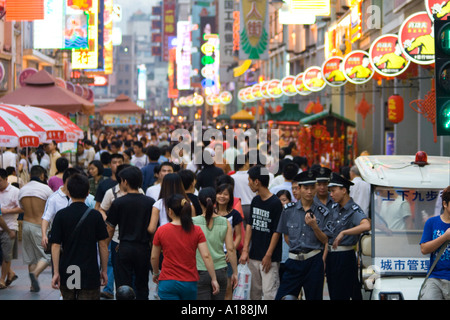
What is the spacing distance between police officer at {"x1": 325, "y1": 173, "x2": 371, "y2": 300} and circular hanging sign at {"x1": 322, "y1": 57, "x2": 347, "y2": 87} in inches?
525

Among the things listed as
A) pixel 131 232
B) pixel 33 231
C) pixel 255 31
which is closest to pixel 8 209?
pixel 33 231

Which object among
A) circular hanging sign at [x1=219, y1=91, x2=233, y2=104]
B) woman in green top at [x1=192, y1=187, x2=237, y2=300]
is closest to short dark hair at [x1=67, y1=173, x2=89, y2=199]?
woman in green top at [x1=192, y1=187, x2=237, y2=300]

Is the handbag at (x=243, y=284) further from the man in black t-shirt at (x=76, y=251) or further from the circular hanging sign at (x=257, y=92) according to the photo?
the circular hanging sign at (x=257, y=92)

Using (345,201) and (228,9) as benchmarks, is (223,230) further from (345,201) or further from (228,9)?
(228,9)

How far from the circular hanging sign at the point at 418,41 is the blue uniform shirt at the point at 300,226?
6635 millimetres

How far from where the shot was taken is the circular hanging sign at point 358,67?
18.6m

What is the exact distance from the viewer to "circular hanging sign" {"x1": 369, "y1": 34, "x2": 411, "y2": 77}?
1595cm

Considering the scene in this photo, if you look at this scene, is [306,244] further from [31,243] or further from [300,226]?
[31,243]

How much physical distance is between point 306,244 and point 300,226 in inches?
7.5

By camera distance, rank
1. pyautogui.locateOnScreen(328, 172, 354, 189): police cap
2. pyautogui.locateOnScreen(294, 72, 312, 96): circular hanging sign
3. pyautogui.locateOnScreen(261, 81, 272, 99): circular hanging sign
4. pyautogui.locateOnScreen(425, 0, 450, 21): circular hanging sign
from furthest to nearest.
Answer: pyautogui.locateOnScreen(261, 81, 272, 99): circular hanging sign
pyautogui.locateOnScreen(294, 72, 312, 96): circular hanging sign
pyautogui.locateOnScreen(425, 0, 450, 21): circular hanging sign
pyautogui.locateOnScreen(328, 172, 354, 189): police cap

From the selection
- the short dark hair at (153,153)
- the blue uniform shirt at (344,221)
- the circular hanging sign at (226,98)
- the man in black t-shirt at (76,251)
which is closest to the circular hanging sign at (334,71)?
the short dark hair at (153,153)

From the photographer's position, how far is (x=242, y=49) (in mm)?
36844

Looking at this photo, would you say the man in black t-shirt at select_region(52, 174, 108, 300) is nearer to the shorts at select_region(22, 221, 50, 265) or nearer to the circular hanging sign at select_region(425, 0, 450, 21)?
the shorts at select_region(22, 221, 50, 265)

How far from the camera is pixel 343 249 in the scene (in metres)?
7.49
